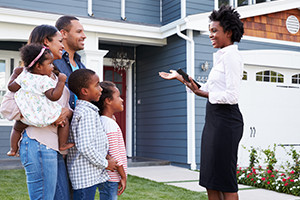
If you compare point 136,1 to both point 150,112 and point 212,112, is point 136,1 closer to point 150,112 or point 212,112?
point 150,112

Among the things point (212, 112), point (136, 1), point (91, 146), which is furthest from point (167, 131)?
point (91, 146)

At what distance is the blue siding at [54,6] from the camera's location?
7602 millimetres

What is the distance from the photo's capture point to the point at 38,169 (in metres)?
1.90

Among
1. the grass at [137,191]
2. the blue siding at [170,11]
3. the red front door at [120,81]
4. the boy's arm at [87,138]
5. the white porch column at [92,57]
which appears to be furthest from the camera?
the red front door at [120,81]

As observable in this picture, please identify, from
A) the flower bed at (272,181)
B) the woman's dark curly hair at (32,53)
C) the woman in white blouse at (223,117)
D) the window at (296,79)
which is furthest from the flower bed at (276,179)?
the woman's dark curly hair at (32,53)

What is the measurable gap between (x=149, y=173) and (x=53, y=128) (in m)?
5.41

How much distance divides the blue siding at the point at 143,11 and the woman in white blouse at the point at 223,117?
649 cm

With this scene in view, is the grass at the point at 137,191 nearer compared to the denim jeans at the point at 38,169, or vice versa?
the denim jeans at the point at 38,169

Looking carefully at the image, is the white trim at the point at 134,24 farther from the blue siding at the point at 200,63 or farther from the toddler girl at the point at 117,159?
the toddler girl at the point at 117,159

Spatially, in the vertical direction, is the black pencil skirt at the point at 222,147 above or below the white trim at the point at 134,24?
below

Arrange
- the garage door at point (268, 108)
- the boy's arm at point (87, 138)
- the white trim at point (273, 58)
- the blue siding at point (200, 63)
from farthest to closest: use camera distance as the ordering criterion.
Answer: the white trim at point (273, 58) → the garage door at point (268, 108) → the blue siding at point (200, 63) → the boy's arm at point (87, 138)

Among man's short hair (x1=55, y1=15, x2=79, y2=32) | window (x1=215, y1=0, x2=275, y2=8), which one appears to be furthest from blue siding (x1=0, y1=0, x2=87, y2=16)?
man's short hair (x1=55, y1=15, x2=79, y2=32)

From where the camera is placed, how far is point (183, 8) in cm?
836

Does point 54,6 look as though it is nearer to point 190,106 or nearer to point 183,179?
point 190,106
